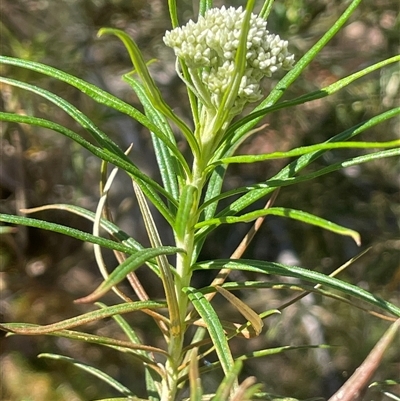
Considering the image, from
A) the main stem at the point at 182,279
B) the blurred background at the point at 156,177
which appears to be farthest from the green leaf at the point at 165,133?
the blurred background at the point at 156,177

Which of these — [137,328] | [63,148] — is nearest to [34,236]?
[63,148]

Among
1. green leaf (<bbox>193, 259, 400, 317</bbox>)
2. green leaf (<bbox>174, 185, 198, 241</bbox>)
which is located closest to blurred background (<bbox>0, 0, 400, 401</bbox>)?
green leaf (<bbox>193, 259, 400, 317</bbox>)

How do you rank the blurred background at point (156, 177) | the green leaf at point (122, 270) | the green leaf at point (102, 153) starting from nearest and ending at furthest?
1. the green leaf at point (122, 270)
2. the green leaf at point (102, 153)
3. the blurred background at point (156, 177)

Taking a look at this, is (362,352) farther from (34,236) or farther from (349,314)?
(34,236)

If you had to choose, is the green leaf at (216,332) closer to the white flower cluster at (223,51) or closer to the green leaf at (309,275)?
the green leaf at (309,275)

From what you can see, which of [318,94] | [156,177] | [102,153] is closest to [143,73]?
[102,153]

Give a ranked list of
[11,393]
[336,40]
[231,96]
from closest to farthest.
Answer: [231,96], [11,393], [336,40]
